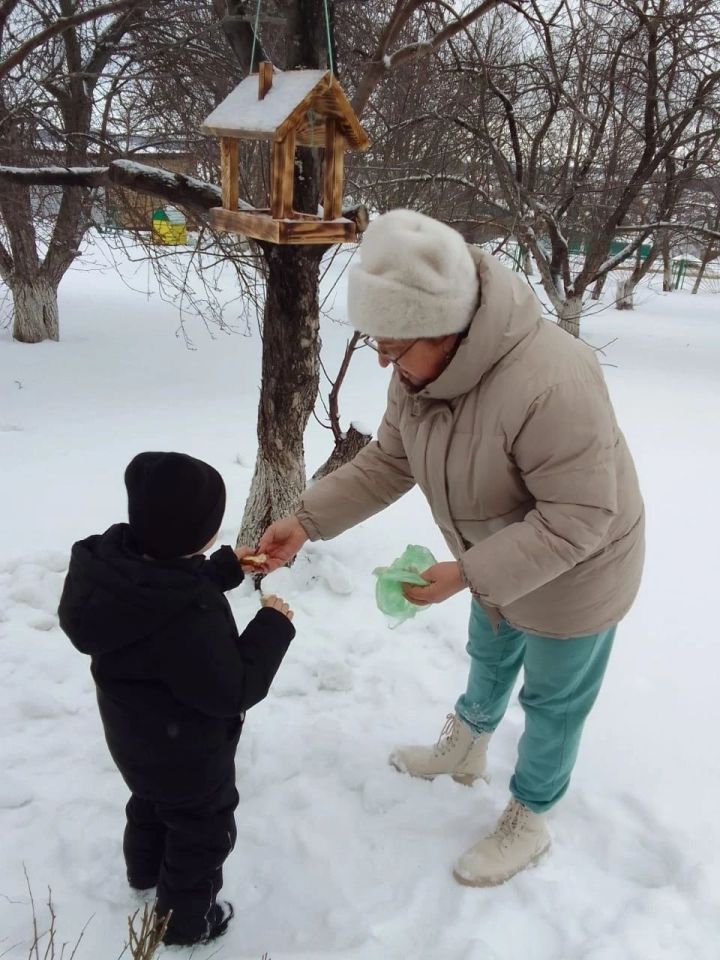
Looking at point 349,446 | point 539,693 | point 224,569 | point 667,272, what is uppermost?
point 224,569

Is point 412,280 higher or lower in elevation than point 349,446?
higher

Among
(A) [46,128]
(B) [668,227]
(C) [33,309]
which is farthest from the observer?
(B) [668,227]

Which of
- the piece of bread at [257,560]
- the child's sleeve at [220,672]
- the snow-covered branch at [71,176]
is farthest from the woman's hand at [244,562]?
the snow-covered branch at [71,176]

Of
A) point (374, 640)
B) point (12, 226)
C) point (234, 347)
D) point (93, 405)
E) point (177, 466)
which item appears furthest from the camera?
point (234, 347)

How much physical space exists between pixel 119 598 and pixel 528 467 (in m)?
0.89

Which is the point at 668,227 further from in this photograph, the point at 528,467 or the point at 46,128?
the point at 528,467

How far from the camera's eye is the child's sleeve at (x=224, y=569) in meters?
1.56

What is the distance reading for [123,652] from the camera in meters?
1.43

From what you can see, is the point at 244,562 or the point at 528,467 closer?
the point at 528,467

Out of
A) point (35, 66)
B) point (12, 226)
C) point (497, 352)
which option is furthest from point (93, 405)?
point (497, 352)

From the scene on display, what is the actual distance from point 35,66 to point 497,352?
25.7 ft

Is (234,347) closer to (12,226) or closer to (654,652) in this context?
(12,226)

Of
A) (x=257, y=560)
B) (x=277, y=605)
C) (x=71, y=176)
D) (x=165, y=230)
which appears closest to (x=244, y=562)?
(x=257, y=560)

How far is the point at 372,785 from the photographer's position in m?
2.25
